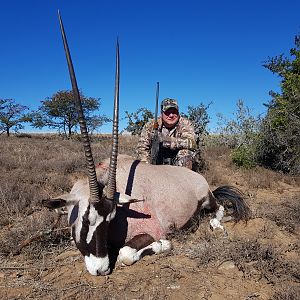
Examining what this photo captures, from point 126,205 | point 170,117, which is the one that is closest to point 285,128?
point 170,117

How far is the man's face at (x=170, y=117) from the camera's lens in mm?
6223

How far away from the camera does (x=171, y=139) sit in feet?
19.7

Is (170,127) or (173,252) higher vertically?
(170,127)

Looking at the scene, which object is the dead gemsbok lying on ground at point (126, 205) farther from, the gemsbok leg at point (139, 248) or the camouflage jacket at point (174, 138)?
the camouflage jacket at point (174, 138)

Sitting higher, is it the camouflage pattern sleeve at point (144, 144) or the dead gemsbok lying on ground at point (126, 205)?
the camouflage pattern sleeve at point (144, 144)

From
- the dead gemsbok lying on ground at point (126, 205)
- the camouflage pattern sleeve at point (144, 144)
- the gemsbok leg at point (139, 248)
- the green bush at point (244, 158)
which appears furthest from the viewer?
the green bush at point (244, 158)

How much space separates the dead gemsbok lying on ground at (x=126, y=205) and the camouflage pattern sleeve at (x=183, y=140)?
4.61 ft

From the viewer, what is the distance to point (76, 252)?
3.47m

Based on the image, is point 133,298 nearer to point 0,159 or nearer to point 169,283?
point 169,283

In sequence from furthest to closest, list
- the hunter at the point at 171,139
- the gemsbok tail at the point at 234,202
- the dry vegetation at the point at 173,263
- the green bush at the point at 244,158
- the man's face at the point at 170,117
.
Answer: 1. the green bush at the point at 244,158
2. the man's face at the point at 170,117
3. the hunter at the point at 171,139
4. the gemsbok tail at the point at 234,202
5. the dry vegetation at the point at 173,263

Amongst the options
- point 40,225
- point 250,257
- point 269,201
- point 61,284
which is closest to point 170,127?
point 269,201

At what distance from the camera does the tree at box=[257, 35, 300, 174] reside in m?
7.52

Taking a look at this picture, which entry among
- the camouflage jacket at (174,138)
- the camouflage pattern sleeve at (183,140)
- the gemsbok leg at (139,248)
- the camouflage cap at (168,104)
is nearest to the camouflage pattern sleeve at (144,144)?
the camouflage jacket at (174,138)

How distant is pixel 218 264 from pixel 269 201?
277 centimetres
